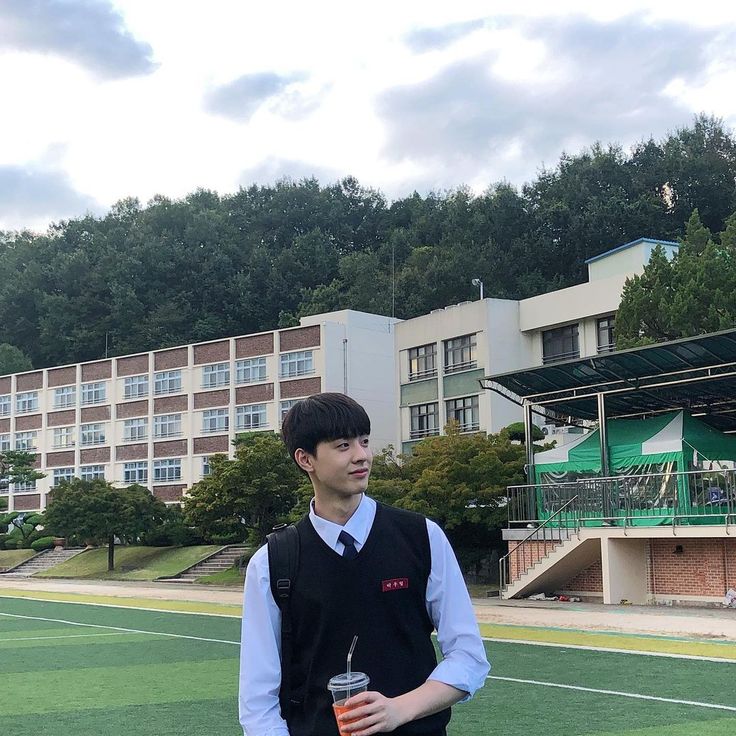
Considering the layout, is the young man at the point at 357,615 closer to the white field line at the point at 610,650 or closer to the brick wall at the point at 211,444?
the white field line at the point at 610,650

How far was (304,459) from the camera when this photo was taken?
10.9 ft

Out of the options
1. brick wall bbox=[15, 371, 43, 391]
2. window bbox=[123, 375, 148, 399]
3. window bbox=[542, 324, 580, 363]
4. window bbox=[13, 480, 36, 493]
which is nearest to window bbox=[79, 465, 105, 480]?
window bbox=[13, 480, 36, 493]

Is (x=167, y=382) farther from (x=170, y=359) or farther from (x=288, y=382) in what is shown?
(x=288, y=382)

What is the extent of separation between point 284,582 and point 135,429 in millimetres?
62556

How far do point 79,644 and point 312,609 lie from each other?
53.5 feet

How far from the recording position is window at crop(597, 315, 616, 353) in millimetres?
46494

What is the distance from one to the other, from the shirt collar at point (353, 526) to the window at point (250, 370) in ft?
179

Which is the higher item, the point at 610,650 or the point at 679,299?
the point at 679,299

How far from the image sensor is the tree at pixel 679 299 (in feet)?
106

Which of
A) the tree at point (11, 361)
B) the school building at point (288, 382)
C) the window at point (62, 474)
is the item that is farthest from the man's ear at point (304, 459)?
the tree at point (11, 361)

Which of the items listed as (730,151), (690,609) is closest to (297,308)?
(730,151)

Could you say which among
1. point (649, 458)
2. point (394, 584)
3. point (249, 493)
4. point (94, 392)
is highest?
point (94, 392)

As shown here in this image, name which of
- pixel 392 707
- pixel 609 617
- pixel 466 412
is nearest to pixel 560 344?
pixel 466 412

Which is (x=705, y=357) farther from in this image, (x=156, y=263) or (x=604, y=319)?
(x=156, y=263)
